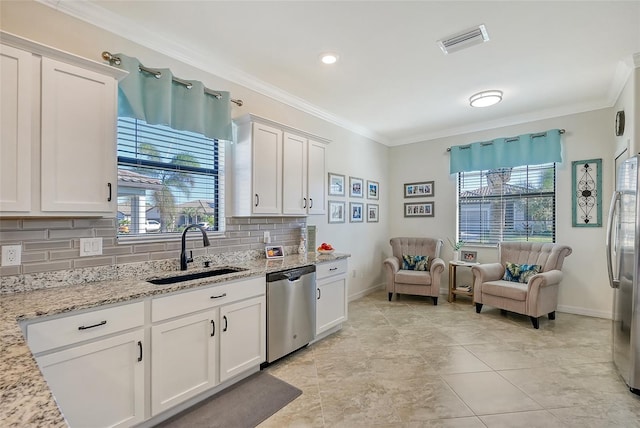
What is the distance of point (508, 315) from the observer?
160 inches

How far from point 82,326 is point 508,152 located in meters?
5.19

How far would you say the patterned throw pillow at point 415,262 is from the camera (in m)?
4.83

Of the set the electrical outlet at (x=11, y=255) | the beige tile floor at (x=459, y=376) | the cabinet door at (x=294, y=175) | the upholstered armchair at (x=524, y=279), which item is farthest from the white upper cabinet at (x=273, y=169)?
the upholstered armchair at (x=524, y=279)

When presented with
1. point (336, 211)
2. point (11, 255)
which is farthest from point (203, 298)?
point (336, 211)

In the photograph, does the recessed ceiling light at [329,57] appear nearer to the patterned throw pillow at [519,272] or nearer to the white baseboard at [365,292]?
the white baseboard at [365,292]

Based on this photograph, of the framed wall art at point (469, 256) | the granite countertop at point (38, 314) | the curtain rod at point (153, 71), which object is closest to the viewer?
the granite countertop at point (38, 314)

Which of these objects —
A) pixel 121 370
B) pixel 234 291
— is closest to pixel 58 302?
pixel 121 370

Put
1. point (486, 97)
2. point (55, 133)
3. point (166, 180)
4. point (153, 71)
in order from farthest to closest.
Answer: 1. point (486, 97)
2. point (166, 180)
3. point (153, 71)
4. point (55, 133)

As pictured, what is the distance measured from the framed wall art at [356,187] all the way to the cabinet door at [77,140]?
3402 millimetres

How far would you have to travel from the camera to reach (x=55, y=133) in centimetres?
176

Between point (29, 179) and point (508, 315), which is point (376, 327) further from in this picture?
point (29, 179)

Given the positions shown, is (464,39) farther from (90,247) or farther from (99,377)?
(99,377)

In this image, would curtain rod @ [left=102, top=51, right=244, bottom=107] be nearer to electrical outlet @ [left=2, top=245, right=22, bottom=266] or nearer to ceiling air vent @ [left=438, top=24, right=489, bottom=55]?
electrical outlet @ [left=2, top=245, right=22, bottom=266]

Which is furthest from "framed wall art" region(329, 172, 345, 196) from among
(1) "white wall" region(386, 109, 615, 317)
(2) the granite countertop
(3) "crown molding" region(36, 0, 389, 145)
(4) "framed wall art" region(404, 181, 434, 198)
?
(1) "white wall" region(386, 109, 615, 317)
